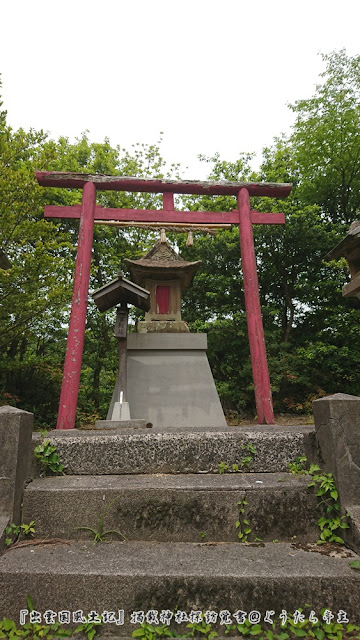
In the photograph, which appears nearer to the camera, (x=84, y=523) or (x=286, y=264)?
(x=84, y=523)

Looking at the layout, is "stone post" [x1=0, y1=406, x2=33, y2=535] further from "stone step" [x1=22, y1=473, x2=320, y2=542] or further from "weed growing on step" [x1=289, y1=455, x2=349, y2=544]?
"weed growing on step" [x1=289, y1=455, x2=349, y2=544]

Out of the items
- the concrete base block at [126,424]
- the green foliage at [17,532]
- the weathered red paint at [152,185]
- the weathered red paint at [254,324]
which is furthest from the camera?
the weathered red paint at [152,185]

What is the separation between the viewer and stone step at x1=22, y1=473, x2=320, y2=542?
2.11m

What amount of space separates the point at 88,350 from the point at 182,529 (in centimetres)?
1221

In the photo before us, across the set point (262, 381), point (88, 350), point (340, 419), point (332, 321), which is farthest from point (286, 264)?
point (340, 419)

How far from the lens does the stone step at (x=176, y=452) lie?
2.54 metres

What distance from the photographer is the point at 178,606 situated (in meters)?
1.70

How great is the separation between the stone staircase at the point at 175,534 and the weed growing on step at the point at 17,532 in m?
0.05

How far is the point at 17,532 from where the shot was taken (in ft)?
6.79

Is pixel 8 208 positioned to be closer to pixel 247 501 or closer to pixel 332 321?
pixel 247 501

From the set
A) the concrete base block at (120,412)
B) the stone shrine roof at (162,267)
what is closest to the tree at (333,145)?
the stone shrine roof at (162,267)

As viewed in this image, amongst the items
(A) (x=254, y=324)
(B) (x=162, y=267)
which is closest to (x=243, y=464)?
(A) (x=254, y=324)

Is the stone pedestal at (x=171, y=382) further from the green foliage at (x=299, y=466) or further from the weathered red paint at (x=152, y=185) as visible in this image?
the green foliage at (x=299, y=466)

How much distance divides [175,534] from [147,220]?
5.18 m
